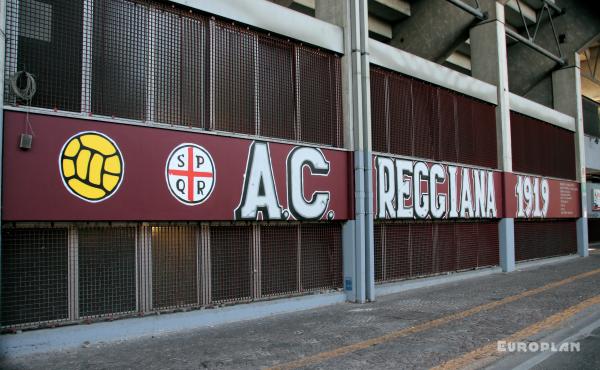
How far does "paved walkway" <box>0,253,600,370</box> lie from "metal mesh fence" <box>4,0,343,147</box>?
319 centimetres

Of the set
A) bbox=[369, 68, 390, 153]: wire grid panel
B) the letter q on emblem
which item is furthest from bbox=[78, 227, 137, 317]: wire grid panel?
bbox=[369, 68, 390, 153]: wire grid panel

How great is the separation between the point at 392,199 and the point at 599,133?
19.4 m

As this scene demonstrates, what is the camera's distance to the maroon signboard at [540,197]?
52.2 feet

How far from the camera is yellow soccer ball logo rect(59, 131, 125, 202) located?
21.5ft

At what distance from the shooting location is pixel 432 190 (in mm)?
12555

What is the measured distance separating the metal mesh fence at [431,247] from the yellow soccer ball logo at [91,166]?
6041 mm

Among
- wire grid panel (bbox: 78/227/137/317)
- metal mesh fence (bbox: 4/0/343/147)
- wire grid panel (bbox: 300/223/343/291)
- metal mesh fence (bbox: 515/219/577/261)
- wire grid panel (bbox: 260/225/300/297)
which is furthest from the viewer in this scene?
metal mesh fence (bbox: 515/219/577/261)

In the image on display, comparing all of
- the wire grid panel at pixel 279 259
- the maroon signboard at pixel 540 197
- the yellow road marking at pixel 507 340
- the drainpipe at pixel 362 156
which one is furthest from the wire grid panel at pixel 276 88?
the maroon signboard at pixel 540 197

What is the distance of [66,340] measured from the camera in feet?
21.0

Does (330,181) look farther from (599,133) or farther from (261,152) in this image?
(599,133)

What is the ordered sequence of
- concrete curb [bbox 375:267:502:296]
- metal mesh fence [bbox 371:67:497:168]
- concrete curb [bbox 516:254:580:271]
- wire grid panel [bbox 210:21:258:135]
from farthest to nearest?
concrete curb [bbox 516:254:580:271]
metal mesh fence [bbox 371:67:497:168]
concrete curb [bbox 375:267:502:296]
wire grid panel [bbox 210:21:258:135]

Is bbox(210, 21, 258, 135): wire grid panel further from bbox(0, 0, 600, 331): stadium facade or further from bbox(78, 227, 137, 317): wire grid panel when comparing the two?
bbox(78, 227, 137, 317): wire grid panel

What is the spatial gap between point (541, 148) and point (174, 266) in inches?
600

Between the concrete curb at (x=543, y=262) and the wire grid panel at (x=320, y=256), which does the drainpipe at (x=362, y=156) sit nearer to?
the wire grid panel at (x=320, y=256)
